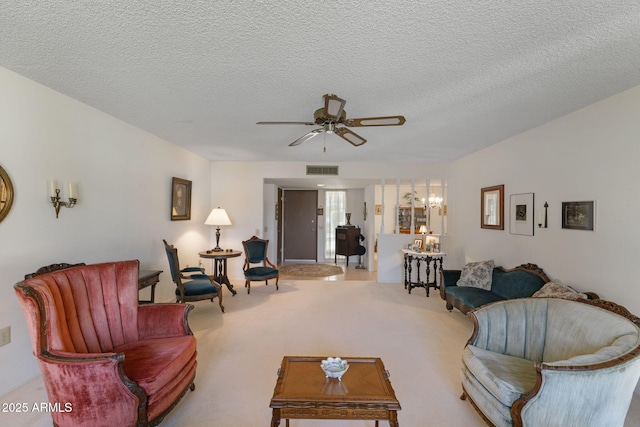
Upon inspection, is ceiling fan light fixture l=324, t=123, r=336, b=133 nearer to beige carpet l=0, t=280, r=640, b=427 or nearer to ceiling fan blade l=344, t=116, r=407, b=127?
ceiling fan blade l=344, t=116, r=407, b=127

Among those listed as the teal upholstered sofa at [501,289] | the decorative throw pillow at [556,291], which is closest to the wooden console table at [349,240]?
the teal upholstered sofa at [501,289]

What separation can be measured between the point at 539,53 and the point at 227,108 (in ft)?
8.45

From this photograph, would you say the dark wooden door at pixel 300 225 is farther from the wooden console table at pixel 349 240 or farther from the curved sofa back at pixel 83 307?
the curved sofa back at pixel 83 307

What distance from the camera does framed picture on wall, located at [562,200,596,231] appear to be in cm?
272

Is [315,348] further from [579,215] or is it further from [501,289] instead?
[579,215]

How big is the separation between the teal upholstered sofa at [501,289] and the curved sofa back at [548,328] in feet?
3.77

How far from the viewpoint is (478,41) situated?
69.5 inches

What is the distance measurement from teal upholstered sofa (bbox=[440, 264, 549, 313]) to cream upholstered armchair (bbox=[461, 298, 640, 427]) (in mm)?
1164

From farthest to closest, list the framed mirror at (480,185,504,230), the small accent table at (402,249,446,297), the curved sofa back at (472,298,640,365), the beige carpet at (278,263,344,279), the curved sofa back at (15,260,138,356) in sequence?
the beige carpet at (278,263,344,279) → the small accent table at (402,249,446,297) → the framed mirror at (480,185,504,230) → the curved sofa back at (472,298,640,365) → the curved sofa back at (15,260,138,356)

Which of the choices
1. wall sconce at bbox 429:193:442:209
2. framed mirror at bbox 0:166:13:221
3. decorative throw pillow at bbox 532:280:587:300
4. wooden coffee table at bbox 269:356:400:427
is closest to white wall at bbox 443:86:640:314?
decorative throw pillow at bbox 532:280:587:300

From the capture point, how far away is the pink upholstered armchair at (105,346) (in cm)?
159

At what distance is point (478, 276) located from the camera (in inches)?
156

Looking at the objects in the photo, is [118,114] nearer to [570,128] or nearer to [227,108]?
[227,108]

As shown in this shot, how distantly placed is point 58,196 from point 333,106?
2.53m
